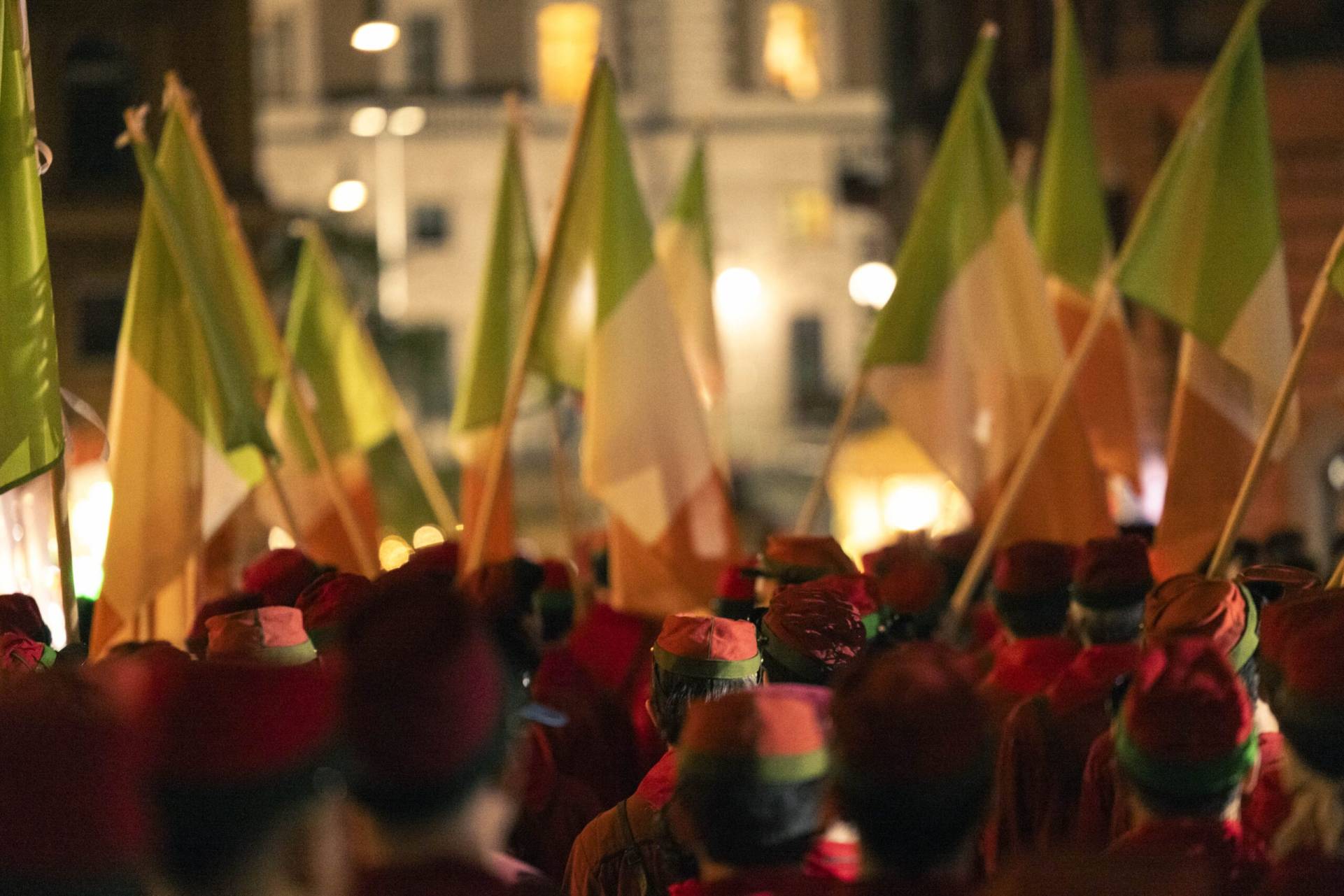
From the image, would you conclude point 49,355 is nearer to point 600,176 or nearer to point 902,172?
point 600,176

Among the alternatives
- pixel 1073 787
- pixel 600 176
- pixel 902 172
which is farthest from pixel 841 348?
pixel 1073 787

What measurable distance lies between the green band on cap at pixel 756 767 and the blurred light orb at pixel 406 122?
39.9 m

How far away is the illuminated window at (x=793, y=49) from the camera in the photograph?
4381cm

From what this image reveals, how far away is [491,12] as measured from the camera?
44469mm

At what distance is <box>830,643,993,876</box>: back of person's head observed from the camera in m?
2.87

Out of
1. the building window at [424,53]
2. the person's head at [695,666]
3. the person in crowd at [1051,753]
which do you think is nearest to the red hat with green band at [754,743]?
the person's head at [695,666]

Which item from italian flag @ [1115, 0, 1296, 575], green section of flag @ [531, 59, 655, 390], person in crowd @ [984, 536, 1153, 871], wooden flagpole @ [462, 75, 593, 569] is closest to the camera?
person in crowd @ [984, 536, 1153, 871]

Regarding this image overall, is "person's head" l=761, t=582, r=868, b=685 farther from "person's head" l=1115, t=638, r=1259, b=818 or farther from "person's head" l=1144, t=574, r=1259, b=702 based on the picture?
"person's head" l=1115, t=638, r=1259, b=818

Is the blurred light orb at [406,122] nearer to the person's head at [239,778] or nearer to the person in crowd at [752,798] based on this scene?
the person in crowd at [752,798]

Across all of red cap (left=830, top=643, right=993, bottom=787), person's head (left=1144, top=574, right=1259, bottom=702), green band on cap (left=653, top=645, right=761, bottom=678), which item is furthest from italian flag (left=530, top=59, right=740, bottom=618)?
red cap (left=830, top=643, right=993, bottom=787)

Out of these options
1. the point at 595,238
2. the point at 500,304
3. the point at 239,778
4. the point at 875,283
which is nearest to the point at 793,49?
the point at 875,283

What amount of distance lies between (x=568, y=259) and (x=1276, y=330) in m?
3.07

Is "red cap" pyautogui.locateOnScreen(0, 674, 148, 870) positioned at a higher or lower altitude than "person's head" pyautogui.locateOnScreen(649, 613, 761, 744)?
higher

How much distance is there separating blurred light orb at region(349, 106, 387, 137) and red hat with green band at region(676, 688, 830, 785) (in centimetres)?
4059
